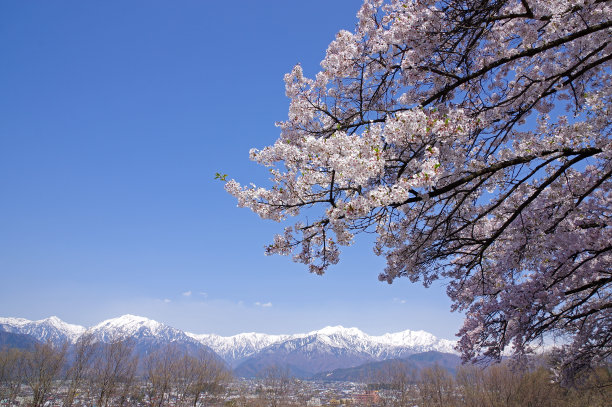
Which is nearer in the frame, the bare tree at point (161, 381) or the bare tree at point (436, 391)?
the bare tree at point (161, 381)

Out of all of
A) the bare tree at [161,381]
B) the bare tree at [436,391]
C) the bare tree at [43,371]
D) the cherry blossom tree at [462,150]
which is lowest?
the bare tree at [436,391]

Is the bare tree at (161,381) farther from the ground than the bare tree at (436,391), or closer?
farther from the ground

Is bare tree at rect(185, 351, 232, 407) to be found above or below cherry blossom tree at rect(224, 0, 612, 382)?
below

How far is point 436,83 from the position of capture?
215 inches

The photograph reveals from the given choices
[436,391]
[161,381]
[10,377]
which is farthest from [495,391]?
[10,377]

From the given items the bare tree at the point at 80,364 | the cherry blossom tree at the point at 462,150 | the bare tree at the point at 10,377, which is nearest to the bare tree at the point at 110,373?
the bare tree at the point at 80,364

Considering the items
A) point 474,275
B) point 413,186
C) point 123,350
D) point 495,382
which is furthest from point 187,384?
point 413,186

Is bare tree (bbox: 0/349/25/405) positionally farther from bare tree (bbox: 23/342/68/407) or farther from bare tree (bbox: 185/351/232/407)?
bare tree (bbox: 185/351/232/407)

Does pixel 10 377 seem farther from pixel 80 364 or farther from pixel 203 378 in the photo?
pixel 203 378

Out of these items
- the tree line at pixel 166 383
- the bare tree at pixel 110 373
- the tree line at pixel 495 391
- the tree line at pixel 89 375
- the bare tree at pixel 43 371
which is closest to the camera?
the tree line at pixel 495 391

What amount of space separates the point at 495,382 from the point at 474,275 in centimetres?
5287

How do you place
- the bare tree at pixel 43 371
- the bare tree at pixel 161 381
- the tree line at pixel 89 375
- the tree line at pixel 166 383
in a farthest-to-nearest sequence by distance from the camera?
the bare tree at pixel 161 381 → the tree line at pixel 89 375 → the tree line at pixel 166 383 → the bare tree at pixel 43 371

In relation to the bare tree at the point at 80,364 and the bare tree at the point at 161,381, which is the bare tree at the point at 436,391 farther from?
the bare tree at the point at 80,364

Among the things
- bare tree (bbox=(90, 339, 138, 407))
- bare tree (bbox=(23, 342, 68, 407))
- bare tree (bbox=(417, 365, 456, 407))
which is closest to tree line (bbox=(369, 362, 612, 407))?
bare tree (bbox=(417, 365, 456, 407))
